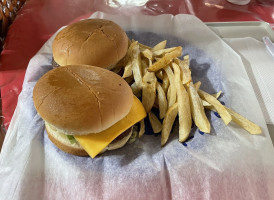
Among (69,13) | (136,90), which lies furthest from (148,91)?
(69,13)

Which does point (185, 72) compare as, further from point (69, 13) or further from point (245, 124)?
point (69, 13)

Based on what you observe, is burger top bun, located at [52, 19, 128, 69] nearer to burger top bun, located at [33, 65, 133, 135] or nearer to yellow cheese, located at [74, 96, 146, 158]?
burger top bun, located at [33, 65, 133, 135]

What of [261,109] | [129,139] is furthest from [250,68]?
[129,139]

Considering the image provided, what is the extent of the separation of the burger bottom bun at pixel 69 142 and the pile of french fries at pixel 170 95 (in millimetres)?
160

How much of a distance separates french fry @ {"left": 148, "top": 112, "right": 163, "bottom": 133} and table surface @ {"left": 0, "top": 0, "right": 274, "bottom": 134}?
1197 millimetres

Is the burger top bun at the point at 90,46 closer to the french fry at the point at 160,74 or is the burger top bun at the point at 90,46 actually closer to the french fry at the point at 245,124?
the french fry at the point at 160,74

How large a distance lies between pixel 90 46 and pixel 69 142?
73 cm

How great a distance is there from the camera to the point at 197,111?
1757 millimetres

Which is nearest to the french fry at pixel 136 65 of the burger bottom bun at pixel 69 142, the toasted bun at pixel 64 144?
the burger bottom bun at pixel 69 142

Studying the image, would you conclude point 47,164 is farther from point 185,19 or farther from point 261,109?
point 185,19

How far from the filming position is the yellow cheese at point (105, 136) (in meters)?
1.56

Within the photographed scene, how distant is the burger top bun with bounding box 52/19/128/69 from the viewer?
A: 2.02 m

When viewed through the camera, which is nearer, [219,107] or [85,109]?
[85,109]

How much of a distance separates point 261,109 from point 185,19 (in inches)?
42.2
